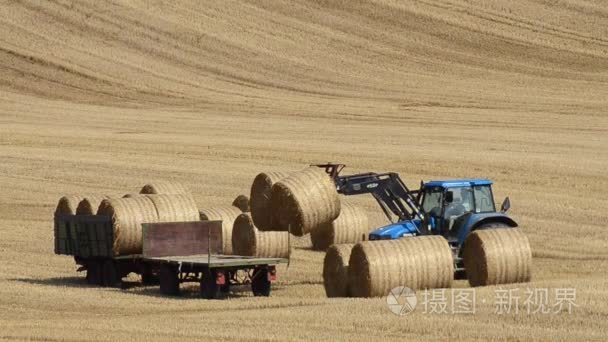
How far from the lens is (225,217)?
26.4m

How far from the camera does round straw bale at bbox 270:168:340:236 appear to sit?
2131cm

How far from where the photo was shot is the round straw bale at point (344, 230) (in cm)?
2695

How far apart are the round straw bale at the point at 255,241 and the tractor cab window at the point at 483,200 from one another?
3.67m

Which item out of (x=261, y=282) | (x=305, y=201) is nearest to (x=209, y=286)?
(x=261, y=282)

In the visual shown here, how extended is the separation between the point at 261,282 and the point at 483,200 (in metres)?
3.93

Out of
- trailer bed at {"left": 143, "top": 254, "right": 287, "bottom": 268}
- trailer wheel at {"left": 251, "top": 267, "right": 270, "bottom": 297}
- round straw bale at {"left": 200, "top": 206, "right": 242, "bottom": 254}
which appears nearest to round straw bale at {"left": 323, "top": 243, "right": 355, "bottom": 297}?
trailer bed at {"left": 143, "top": 254, "right": 287, "bottom": 268}

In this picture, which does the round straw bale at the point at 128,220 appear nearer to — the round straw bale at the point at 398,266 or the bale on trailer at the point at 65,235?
the bale on trailer at the point at 65,235

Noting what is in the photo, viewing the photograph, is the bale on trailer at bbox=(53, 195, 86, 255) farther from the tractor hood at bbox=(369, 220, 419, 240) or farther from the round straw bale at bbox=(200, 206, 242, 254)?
the tractor hood at bbox=(369, 220, 419, 240)

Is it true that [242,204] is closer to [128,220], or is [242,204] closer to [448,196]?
[128,220]

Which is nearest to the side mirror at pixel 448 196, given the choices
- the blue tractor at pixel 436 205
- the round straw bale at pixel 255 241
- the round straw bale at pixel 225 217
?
the blue tractor at pixel 436 205

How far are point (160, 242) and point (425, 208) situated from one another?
4.31 meters

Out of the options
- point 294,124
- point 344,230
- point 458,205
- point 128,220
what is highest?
point 294,124

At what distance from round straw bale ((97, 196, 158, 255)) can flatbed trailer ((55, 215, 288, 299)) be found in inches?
5.2

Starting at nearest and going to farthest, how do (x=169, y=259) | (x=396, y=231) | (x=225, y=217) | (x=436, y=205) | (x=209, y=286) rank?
1. (x=209, y=286)
2. (x=169, y=259)
3. (x=396, y=231)
4. (x=436, y=205)
5. (x=225, y=217)
